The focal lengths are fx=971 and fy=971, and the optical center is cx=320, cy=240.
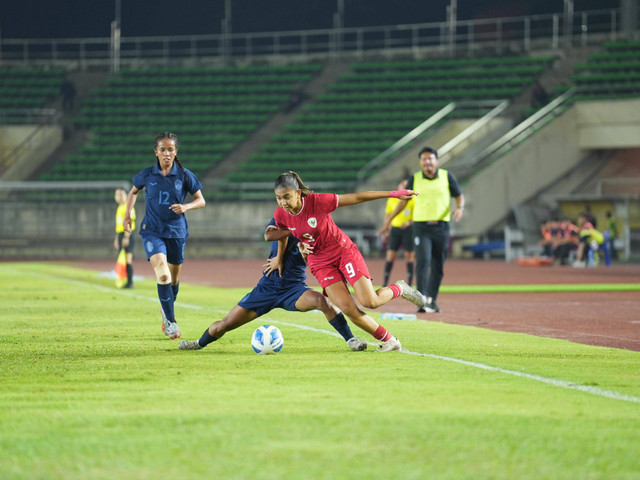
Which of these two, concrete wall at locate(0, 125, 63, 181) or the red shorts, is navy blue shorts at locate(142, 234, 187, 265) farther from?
concrete wall at locate(0, 125, 63, 181)

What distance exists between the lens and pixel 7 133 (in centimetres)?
4809

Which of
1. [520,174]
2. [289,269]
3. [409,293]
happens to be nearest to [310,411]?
[289,269]

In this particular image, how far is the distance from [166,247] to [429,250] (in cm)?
469

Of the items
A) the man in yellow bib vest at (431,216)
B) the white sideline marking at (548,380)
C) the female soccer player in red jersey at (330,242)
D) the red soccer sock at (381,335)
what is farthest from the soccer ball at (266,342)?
the man in yellow bib vest at (431,216)

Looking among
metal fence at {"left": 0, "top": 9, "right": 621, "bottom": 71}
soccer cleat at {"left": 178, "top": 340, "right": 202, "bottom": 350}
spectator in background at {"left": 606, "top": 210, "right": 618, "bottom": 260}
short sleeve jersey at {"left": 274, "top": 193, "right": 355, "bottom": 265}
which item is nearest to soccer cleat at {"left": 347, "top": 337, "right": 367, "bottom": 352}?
short sleeve jersey at {"left": 274, "top": 193, "right": 355, "bottom": 265}

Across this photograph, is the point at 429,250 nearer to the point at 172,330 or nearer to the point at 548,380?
the point at 172,330

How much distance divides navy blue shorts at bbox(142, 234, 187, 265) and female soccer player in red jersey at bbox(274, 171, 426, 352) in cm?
234

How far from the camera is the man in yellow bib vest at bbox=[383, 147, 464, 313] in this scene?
14.1 metres

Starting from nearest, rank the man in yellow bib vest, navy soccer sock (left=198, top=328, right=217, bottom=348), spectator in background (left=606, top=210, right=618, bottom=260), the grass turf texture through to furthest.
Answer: the grass turf texture, navy soccer sock (left=198, top=328, right=217, bottom=348), the man in yellow bib vest, spectator in background (left=606, top=210, right=618, bottom=260)

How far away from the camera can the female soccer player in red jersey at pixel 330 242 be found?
8.48 m

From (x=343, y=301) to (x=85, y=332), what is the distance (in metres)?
3.81

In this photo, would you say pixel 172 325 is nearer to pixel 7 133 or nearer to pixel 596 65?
pixel 596 65

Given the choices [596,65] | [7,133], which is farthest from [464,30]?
[7,133]

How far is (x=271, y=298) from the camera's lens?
895 cm
